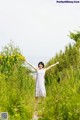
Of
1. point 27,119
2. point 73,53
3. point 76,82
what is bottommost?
point 27,119

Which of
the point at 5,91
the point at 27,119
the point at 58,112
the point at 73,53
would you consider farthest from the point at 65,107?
the point at 73,53

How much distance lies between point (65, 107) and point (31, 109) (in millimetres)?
1559

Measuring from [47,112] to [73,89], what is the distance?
737 millimetres

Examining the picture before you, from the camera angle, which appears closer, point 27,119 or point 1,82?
point 27,119

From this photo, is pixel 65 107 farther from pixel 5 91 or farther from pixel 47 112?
pixel 5 91

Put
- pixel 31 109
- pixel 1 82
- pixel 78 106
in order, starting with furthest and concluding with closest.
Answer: pixel 1 82
pixel 31 109
pixel 78 106

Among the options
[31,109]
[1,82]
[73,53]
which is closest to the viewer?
[31,109]

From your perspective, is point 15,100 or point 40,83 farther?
point 40,83

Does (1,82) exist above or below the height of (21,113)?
above

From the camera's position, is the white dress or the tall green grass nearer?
the tall green grass

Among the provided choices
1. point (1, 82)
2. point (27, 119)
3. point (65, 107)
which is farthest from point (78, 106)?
point (1, 82)

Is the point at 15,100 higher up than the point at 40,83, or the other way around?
the point at 40,83

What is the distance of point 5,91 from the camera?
12875 mm

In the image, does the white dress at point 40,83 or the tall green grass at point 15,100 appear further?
the white dress at point 40,83
